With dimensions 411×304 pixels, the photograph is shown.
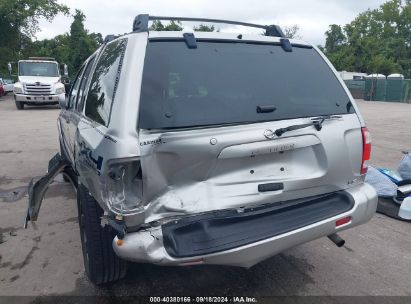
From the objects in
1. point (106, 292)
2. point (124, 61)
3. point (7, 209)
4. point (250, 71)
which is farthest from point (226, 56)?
point (7, 209)

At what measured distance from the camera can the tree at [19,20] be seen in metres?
29.3

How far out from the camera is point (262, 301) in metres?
2.97

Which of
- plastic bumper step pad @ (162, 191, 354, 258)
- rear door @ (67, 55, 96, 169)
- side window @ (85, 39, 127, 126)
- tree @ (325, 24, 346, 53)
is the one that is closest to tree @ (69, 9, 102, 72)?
tree @ (325, 24, 346, 53)

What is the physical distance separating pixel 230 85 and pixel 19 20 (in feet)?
106

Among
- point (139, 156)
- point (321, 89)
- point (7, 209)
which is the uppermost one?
point (321, 89)

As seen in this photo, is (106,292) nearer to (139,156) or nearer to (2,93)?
(139,156)

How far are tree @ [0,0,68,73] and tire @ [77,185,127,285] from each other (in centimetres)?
3070

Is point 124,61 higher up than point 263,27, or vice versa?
point 263,27

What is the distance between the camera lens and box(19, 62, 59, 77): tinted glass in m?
21.0

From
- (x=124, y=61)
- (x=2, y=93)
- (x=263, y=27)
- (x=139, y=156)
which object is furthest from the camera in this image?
(x=2, y=93)

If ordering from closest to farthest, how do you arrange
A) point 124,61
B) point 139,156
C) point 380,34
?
point 139,156
point 124,61
point 380,34

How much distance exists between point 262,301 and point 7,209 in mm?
3724

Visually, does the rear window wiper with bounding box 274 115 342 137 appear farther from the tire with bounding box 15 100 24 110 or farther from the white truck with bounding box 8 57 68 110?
the tire with bounding box 15 100 24 110

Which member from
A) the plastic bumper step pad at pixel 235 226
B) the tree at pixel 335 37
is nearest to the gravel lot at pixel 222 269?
the plastic bumper step pad at pixel 235 226
